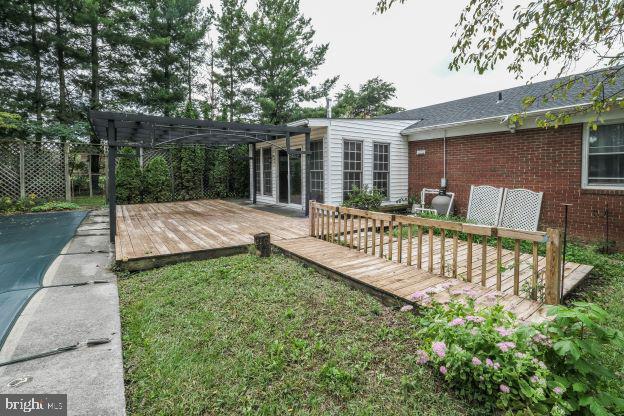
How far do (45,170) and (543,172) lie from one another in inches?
609

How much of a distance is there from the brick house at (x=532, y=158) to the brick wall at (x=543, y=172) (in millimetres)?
14

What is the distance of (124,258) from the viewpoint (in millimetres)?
4270

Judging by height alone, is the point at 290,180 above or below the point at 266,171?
below

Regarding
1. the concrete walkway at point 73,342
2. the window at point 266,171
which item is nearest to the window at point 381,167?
the window at point 266,171

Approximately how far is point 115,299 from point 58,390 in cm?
155

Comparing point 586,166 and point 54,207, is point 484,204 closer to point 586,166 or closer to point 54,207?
point 586,166

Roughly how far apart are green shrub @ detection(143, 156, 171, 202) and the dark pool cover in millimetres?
2864

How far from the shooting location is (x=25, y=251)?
5074mm

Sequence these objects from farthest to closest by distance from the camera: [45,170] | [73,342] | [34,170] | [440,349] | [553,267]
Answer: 1. [45,170]
2. [34,170]
3. [553,267]
4. [73,342]
5. [440,349]

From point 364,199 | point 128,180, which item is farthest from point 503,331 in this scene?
point 128,180

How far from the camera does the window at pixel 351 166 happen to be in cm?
841

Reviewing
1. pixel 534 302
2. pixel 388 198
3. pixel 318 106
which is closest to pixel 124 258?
pixel 534 302

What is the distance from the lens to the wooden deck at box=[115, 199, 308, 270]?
461cm

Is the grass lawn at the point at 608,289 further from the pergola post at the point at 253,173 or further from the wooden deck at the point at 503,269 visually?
the pergola post at the point at 253,173
